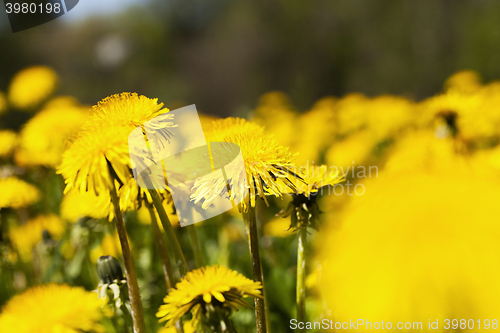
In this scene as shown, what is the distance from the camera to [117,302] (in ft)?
1.35

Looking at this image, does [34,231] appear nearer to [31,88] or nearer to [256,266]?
[31,88]

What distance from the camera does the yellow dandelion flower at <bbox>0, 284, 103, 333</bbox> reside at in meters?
0.30

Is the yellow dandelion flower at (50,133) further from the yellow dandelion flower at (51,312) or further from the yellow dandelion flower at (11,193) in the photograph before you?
the yellow dandelion flower at (51,312)

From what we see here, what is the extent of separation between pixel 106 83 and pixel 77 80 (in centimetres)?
17

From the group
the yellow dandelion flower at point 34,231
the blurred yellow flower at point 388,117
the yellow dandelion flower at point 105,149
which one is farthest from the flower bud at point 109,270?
the blurred yellow flower at point 388,117

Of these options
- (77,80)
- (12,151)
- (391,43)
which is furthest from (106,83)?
(391,43)

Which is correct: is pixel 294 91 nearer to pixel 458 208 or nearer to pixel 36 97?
pixel 36 97

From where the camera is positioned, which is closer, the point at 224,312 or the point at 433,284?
the point at 433,284

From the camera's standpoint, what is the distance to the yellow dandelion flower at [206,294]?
29 centimetres

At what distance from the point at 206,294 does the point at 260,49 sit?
9.08 feet

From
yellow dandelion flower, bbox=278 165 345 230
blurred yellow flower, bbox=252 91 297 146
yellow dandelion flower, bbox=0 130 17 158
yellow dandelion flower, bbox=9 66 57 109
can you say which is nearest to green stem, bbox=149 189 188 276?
yellow dandelion flower, bbox=278 165 345 230

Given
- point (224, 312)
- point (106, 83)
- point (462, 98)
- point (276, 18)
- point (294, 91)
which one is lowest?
point (224, 312)

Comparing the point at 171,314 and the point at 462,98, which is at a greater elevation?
the point at 462,98

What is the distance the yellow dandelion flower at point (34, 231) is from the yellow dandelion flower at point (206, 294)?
2.11 ft
